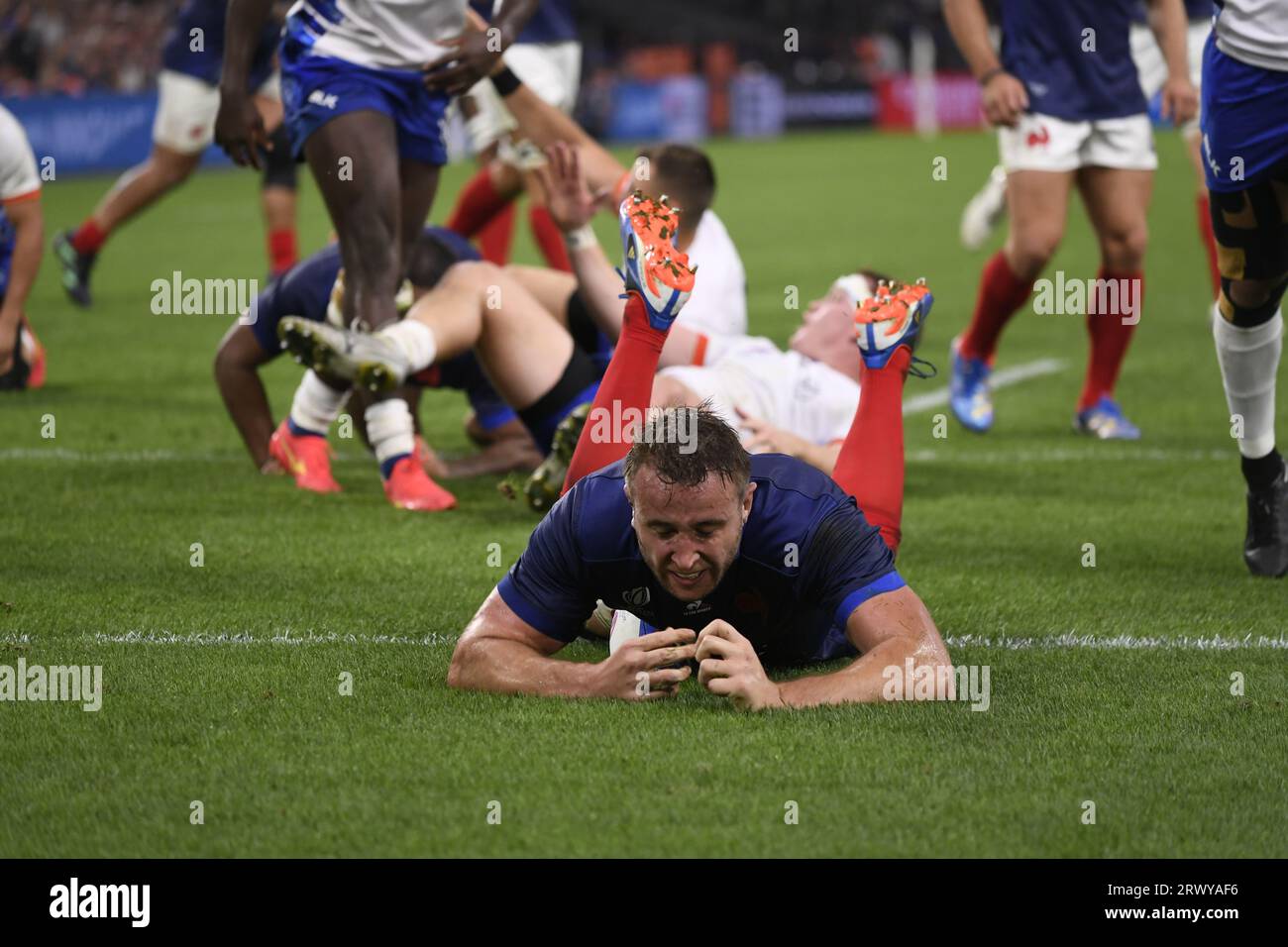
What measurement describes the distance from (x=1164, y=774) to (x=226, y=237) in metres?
14.4

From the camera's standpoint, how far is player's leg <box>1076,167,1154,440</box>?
25.7 feet

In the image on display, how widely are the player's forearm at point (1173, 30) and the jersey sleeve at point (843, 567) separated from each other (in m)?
4.24

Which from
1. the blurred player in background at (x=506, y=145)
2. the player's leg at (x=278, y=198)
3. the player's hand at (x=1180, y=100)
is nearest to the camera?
the player's hand at (x=1180, y=100)

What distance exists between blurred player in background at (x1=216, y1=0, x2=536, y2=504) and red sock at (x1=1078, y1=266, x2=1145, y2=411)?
112 inches

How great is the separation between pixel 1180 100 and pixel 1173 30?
0.98 feet

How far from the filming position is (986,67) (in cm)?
746

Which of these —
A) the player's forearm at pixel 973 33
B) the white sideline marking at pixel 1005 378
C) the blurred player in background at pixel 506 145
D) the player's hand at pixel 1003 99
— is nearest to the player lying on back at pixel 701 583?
the player's hand at pixel 1003 99

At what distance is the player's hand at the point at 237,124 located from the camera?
6.50 m

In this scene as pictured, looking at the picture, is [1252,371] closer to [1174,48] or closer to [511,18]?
[1174,48]

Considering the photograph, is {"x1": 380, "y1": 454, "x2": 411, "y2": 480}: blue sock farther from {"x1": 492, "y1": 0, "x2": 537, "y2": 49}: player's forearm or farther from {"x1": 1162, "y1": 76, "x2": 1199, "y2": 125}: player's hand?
{"x1": 1162, "y1": 76, "x2": 1199, "y2": 125}: player's hand

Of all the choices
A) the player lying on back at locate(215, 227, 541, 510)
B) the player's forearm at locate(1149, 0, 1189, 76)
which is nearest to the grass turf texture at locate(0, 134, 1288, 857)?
the player lying on back at locate(215, 227, 541, 510)

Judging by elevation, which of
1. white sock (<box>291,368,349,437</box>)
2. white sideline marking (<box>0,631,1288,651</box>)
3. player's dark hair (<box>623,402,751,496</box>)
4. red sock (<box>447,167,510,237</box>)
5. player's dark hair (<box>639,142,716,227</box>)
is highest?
red sock (<box>447,167,510,237</box>)

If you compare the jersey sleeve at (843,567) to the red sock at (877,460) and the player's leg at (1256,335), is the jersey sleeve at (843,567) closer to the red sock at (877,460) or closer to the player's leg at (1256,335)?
the red sock at (877,460)
